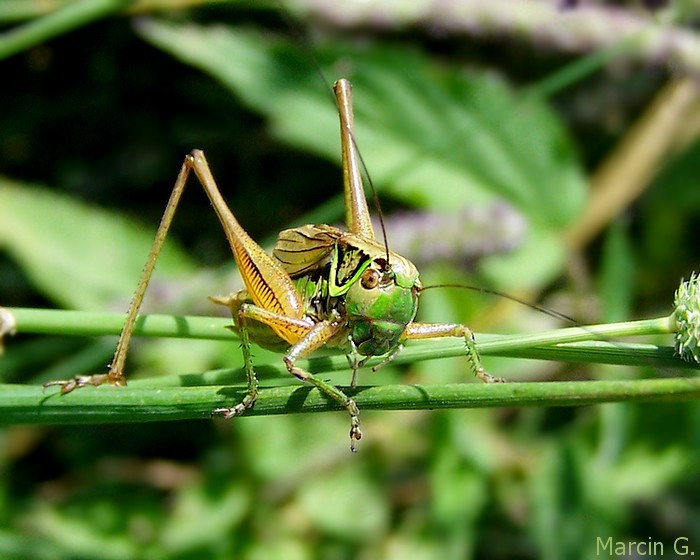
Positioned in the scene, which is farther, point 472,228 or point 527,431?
point 527,431

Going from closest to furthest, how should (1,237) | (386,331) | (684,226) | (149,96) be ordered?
(386,331) → (1,237) → (684,226) → (149,96)

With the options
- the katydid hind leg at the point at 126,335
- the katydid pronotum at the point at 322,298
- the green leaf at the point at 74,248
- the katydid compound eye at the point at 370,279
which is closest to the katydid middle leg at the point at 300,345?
the katydid pronotum at the point at 322,298

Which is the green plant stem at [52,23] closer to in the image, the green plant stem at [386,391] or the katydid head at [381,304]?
the green plant stem at [386,391]

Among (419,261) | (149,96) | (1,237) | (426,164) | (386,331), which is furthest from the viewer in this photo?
(149,96)

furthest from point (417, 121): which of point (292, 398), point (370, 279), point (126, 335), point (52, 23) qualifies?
point (292, 398)

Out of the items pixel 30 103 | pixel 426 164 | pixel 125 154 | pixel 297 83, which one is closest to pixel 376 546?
pixel 426 164

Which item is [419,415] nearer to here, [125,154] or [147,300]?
[147,300]

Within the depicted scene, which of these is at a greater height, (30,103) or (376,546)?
(30,103)

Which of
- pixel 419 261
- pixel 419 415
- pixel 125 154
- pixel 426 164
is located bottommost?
pixel 419 415

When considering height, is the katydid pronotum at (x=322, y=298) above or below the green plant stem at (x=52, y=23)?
below
